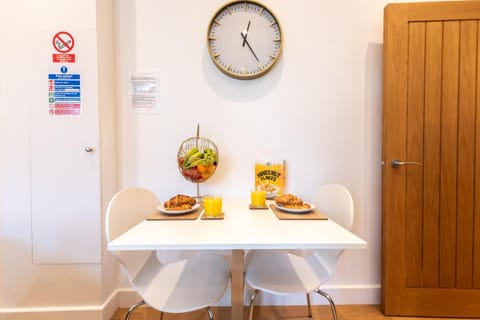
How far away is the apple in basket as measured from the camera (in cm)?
142

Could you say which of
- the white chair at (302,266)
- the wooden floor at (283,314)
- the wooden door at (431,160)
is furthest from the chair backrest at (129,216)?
the wooden door at (431,160)

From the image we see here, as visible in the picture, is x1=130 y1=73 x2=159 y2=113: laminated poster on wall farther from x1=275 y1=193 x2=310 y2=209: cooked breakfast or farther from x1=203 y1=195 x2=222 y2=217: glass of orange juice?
x1=275 y1=193 x2=310 y2=209: cooked breakfast

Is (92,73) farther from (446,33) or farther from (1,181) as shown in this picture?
(446,33)

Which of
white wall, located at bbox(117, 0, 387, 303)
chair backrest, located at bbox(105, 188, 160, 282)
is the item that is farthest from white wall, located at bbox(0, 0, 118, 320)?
chair backrest, located at bbox(105, 188, 160, 282)

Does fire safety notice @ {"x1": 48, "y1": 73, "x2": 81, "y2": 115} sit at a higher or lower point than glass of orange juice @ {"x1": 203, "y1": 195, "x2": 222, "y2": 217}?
higher

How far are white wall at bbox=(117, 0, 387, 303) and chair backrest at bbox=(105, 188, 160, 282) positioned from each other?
16.0 inches

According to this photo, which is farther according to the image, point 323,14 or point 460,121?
point 323,14

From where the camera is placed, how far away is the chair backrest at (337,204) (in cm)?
122

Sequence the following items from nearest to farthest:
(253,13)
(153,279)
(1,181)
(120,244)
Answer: (120,244)
(153,279)
(1,181)
(253,13)

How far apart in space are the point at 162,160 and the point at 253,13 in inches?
43.5

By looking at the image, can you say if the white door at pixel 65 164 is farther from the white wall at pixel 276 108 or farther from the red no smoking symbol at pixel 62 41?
the white wall at pixel 276 108

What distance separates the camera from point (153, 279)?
115 cm

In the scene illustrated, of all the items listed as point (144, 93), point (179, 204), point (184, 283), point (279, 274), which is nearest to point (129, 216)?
point (179, 204)

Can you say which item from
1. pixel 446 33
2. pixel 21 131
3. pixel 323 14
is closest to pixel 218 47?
pixel 323 14
